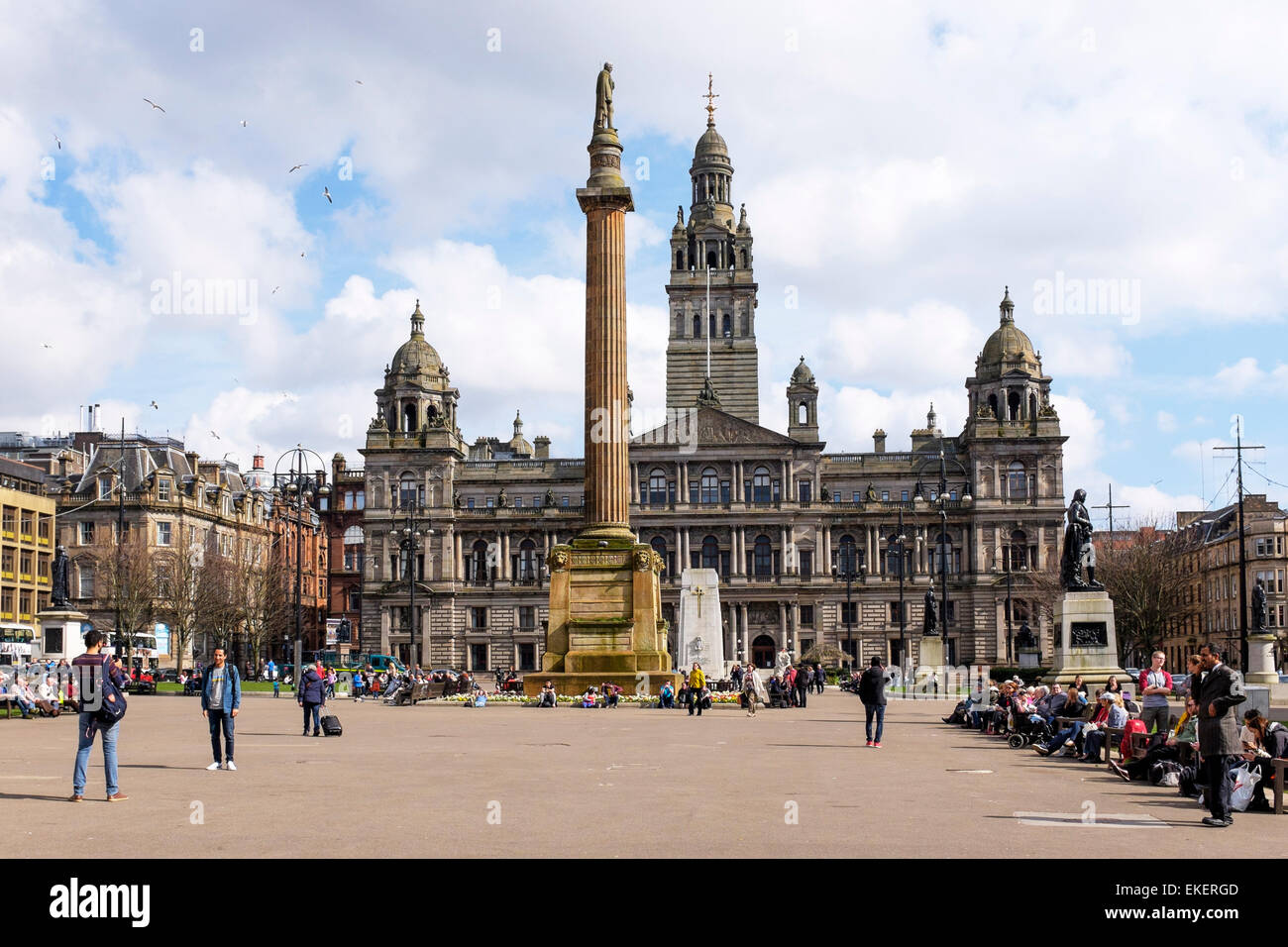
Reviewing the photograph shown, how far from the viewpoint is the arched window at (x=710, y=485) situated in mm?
114438

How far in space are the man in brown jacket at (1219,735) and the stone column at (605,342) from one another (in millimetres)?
29026

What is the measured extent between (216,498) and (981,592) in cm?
6209

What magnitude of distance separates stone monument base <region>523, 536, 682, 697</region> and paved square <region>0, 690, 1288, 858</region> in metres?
13.0

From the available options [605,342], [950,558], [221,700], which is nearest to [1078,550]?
[605,342]

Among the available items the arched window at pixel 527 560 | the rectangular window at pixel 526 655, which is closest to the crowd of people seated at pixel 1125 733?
the rectangular window at pixel 526 655

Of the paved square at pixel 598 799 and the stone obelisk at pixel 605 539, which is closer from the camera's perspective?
the paved square at pixel 598 799

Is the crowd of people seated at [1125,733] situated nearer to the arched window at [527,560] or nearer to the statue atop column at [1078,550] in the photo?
the statue atop column at [1078,550]

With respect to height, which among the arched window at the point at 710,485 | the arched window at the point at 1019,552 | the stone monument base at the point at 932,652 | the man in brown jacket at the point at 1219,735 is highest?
the arched window at the point at 710,485

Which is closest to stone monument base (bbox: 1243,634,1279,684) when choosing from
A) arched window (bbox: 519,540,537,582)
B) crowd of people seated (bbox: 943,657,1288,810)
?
crowd of people seated (bbox: 943,657,1288,810)

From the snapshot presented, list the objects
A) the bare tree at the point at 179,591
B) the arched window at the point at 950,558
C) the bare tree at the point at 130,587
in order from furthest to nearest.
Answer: the arched window at the point at 950,558 → the bare tree at the point at 179,591 → the bare tree at the point at 130,587

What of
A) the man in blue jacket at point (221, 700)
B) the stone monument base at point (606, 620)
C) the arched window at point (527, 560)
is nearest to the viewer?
the man in blue jacket at point (221, 700)

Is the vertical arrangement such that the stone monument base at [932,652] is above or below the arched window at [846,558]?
below

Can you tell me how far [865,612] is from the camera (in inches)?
4491
